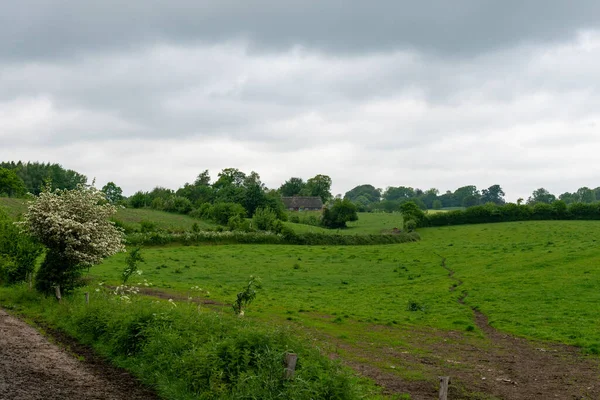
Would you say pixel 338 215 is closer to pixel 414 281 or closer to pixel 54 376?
pixel 414 281

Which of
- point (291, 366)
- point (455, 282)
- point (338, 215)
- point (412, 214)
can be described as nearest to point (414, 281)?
point (455, 282)

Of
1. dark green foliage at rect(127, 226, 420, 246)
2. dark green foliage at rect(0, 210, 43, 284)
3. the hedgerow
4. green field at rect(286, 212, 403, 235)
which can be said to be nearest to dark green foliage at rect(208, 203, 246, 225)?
green field at rect(286, 212, 403, 235)

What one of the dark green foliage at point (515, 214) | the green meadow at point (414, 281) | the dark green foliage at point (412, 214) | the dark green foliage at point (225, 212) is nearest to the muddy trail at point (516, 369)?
the green meadow at point (414, 281)

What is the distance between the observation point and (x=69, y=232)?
1109 inches

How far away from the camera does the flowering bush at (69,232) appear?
93.0ft

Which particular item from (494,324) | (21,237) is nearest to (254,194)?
(21,237)

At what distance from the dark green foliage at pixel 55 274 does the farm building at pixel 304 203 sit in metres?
141

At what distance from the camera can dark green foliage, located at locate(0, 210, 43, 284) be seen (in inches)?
1362

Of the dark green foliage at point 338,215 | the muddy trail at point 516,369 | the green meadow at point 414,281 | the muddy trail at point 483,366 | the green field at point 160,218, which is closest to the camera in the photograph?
the muddy trail at point 483,366

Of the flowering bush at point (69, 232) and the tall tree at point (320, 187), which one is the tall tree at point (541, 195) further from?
the flowering bush at point (69, 232)

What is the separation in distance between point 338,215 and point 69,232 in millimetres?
76369

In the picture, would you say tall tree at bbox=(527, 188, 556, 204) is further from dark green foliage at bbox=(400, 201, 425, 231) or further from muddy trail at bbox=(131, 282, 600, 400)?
muddy trail at bbox=(131, 282, 600, 400)

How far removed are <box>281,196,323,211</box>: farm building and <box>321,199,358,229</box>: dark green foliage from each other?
66464 millimetres

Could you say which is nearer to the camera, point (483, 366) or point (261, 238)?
point (483, 366)
